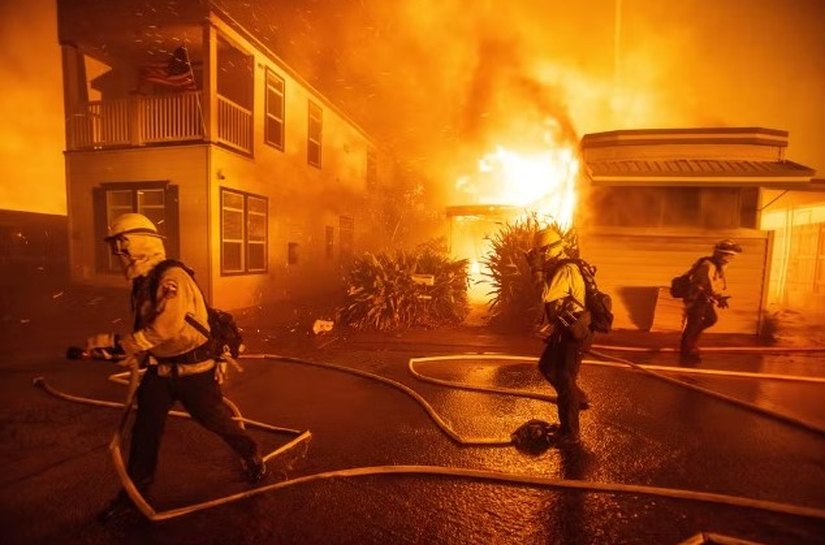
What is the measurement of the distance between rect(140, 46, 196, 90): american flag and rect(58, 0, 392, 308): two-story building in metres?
0.03

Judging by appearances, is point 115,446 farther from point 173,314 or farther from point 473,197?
point 473,197

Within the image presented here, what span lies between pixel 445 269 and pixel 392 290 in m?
1.56

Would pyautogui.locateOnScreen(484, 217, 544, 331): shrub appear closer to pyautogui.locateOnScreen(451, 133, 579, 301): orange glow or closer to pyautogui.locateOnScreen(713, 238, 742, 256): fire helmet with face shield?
pyautogui.locateOnScreen(451, 133, 579, 301): orange glow

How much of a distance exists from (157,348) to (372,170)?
2095 cm

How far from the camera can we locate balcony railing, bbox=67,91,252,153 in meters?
11.5

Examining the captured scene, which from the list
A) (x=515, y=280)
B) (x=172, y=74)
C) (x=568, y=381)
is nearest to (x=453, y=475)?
(x=568, y=381)

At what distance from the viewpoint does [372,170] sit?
75.7 ft

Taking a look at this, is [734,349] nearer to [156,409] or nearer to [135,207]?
[156,409]

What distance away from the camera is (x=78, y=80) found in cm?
1230

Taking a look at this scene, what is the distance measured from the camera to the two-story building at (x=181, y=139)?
1120cm

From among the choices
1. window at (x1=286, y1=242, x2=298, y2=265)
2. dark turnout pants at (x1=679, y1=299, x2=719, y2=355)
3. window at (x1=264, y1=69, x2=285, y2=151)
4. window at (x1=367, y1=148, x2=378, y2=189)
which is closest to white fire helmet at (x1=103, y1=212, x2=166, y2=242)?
dark turnout pants at (x1=679, y1=299, x2=719, y2=355)

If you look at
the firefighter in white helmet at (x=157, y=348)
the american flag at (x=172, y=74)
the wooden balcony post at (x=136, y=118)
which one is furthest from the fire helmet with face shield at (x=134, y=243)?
the wooden balcony post at (x=136, y=118)

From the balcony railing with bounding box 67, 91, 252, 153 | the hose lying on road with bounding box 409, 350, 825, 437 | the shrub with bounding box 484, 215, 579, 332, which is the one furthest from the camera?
the balcony railing with bounding box 67, 91, 252, 153

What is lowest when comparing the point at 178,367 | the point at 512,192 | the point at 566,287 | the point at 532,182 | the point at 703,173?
the point at 178,367
